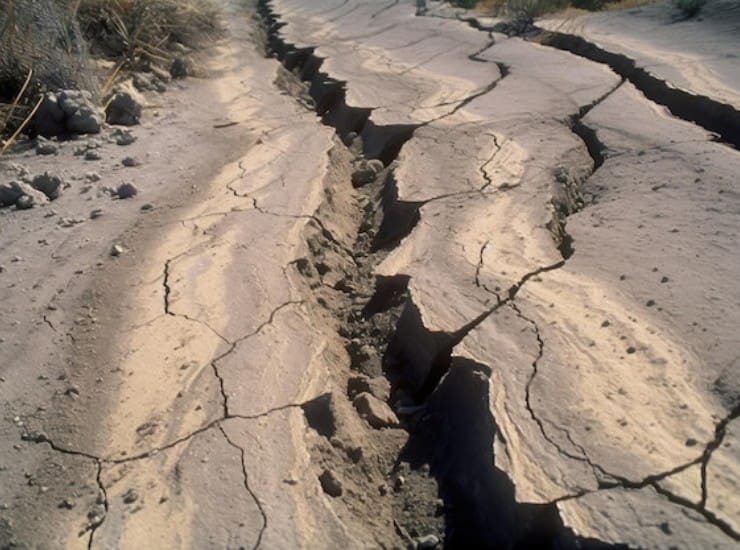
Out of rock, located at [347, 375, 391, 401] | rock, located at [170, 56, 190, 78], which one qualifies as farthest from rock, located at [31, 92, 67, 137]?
rock, located at [347, 375, 391, 401]

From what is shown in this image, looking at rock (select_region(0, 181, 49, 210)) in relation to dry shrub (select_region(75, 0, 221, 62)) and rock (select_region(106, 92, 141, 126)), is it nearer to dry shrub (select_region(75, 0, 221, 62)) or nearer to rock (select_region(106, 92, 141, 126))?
rock (select_region(106, 92, 141, 126))

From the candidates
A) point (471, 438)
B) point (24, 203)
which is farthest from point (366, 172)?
point (471, 438)

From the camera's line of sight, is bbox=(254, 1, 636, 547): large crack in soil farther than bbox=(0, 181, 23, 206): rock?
No

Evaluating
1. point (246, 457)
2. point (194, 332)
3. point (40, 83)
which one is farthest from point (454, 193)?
point (40, 83)

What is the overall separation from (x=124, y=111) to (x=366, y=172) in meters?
1.77

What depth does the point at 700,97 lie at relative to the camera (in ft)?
13.0

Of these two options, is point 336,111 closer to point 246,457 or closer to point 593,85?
point 593,85

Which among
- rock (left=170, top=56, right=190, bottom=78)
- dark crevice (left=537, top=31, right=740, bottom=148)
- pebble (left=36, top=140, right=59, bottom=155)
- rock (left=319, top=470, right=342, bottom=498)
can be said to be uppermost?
dark crevice (left=537, top=31, right=740, bottom=148)

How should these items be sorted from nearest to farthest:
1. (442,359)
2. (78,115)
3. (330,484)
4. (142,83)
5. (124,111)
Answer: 1. (330,484)
2. (442,359)
3. (78,115)
4. (124,111)
5. (142,83)

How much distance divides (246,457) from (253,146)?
2635mm

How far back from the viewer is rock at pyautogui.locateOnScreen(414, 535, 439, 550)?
1.77 metres

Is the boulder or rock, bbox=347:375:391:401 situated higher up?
the boulder

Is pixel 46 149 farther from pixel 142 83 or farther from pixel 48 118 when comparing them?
pixel 142 83

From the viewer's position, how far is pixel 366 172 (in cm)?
388
